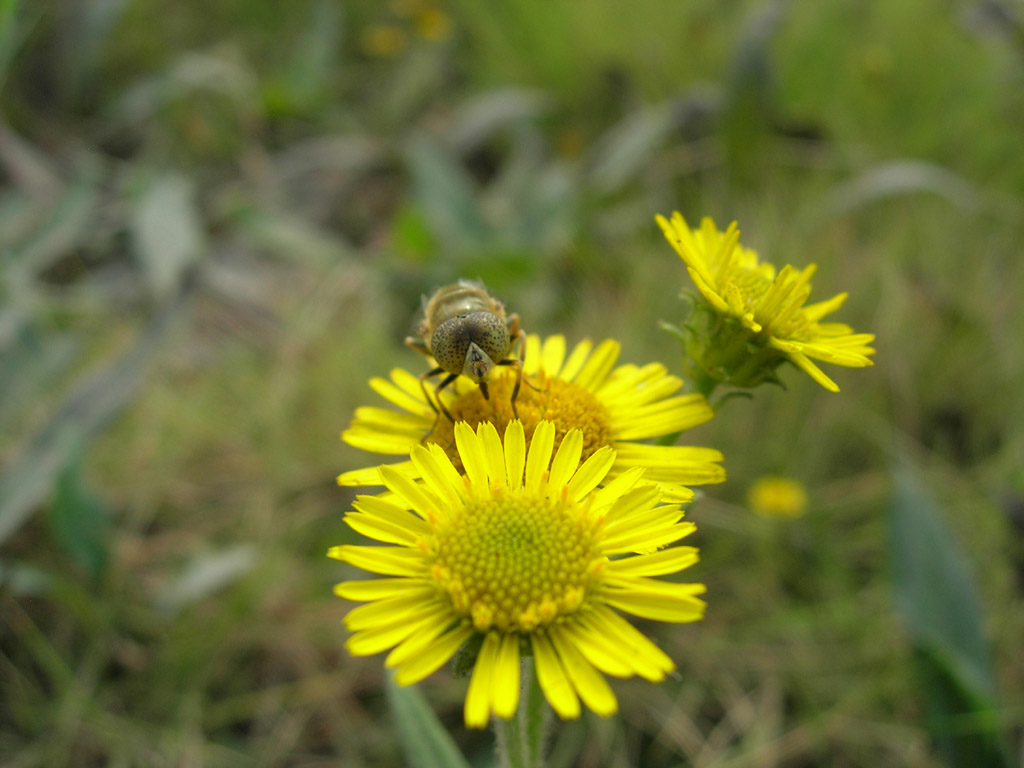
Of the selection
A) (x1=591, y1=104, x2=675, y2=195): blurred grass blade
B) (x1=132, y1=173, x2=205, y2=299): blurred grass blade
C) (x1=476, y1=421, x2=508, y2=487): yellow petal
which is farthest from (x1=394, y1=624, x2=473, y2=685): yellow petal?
(x1=591, y1=104, x2=675, y2=195): blurred grass blade

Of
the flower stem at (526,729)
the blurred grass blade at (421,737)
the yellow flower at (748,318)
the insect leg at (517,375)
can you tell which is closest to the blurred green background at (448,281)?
the blurred grass blade at (421,737)

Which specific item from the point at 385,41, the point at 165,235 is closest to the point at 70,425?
the point at 165,235

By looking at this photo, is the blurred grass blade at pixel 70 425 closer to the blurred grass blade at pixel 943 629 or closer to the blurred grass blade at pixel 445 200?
the blurred grass blade at pixel 445 200

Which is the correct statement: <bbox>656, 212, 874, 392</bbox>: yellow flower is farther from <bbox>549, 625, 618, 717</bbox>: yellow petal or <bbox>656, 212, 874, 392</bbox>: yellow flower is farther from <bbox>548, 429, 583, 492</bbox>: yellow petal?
<bbox>549, 625, 618, 717</bbox>: yellow petal

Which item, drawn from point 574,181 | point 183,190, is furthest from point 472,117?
point 183,190

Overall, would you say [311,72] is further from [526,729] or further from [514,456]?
[526,729]

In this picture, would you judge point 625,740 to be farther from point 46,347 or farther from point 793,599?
point 46,347

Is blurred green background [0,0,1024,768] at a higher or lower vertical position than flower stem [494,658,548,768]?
higher
